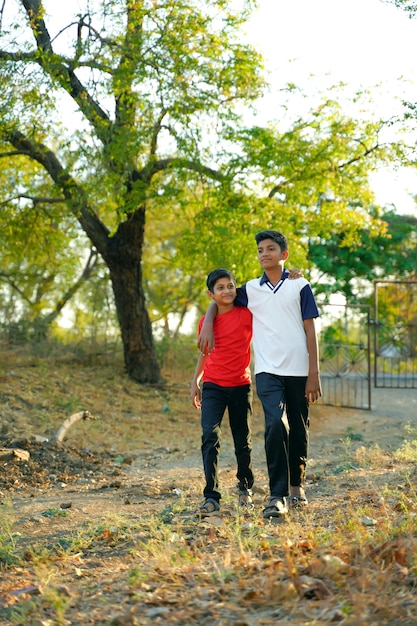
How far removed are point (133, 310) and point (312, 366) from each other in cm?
1091

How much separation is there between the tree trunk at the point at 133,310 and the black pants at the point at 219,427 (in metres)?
10.1

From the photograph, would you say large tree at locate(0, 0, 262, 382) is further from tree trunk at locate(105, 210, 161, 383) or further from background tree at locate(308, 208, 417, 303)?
background tree at locate(308, 208, 417, 303)

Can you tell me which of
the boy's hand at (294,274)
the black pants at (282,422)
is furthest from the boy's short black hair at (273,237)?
the black pants at (282,422)

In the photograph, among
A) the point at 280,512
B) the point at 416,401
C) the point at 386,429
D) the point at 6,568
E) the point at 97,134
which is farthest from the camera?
the point at 416,401

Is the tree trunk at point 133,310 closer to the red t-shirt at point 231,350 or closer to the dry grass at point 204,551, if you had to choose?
the dry grass at point 204,551

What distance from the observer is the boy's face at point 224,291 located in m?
6.39

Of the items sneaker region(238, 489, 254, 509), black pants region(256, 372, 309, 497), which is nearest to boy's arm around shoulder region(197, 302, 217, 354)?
black pants region(256, 372, 309, 497)

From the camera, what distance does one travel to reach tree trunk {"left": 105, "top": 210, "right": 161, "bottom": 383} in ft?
53.9

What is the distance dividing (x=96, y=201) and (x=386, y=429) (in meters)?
6.15

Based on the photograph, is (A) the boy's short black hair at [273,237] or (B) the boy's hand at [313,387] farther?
(A) the boy's short black hair at [273,237]

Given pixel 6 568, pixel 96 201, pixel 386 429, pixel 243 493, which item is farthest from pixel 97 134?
pixel 6 568

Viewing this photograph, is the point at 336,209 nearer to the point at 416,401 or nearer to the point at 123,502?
the point at 416,401

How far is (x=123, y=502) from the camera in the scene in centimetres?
748

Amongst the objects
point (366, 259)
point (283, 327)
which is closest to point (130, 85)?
point (283, 327)
